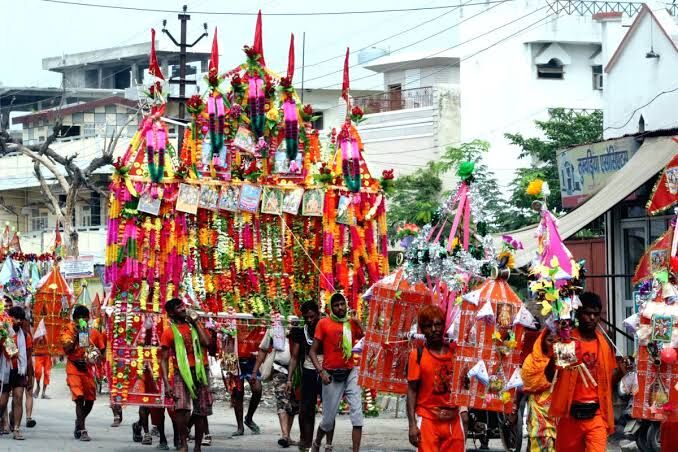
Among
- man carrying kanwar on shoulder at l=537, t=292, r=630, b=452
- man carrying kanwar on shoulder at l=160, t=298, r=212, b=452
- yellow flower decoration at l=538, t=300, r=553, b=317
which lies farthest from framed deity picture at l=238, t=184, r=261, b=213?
man carrying kanwar on shoulder at l=537, t=292, r=630, b=452

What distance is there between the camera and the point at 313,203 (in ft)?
49.9

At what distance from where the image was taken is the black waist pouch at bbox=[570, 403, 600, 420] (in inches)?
383

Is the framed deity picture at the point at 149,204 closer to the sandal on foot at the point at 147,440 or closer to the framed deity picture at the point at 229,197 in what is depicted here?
the framed deity picture at the point at 229,197

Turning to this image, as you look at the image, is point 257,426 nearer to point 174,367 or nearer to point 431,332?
point 174,367

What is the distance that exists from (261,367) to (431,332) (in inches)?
250

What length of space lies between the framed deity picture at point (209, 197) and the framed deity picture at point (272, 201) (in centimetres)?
55

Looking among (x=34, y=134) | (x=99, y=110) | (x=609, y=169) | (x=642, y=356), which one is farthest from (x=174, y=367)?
(x=34, y=134)

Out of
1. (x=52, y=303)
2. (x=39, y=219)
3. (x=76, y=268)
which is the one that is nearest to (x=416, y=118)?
(x=76, y=268)

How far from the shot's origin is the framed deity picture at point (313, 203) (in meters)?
15.2

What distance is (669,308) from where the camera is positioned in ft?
33.5

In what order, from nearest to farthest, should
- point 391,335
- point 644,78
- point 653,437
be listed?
point 391,335
point 653,437
point 644,78

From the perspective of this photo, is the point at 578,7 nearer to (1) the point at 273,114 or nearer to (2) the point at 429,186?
(2) the point at 429,186

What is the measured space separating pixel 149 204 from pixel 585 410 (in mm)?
6253

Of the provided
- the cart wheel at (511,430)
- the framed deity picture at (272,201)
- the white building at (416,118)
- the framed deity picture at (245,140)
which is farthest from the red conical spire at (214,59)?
the white building at (416,118)
